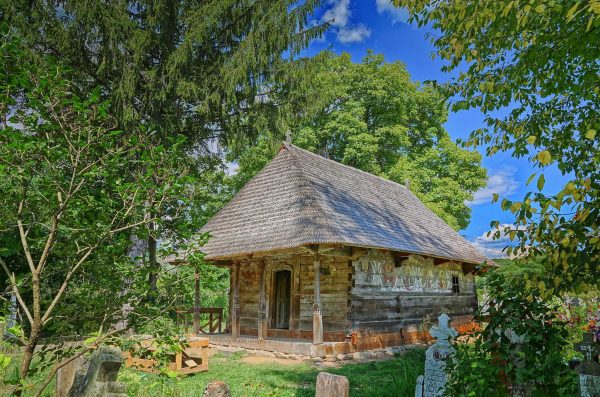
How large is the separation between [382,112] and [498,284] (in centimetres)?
2734

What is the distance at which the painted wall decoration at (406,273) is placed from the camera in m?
13.4

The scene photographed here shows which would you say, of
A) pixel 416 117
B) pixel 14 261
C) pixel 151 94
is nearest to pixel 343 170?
pixel 151 94

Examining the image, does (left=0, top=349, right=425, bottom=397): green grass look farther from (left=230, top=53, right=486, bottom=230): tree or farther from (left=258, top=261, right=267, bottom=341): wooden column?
(left=230, top=53, right=486, bottom=230): tree

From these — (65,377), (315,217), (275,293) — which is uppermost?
(315,217)

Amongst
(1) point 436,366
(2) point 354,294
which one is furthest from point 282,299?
(1) point 436,366

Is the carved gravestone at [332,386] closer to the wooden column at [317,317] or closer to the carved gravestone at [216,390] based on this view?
the carved gravestone at [216,390]

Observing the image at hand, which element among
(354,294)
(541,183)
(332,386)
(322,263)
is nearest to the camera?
(332,386)

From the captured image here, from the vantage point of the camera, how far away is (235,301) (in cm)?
1391

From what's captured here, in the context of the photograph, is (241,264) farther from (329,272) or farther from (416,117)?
(416,117)

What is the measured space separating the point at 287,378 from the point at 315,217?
463 centimetres

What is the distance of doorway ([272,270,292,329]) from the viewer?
1455 cm

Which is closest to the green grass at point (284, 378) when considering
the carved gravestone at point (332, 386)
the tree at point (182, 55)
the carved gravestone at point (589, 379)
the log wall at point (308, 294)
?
the log wall at point (308, 294)

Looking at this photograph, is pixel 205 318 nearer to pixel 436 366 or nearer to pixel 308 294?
pixel 308 294

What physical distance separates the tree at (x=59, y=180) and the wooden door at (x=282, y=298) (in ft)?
36.0
